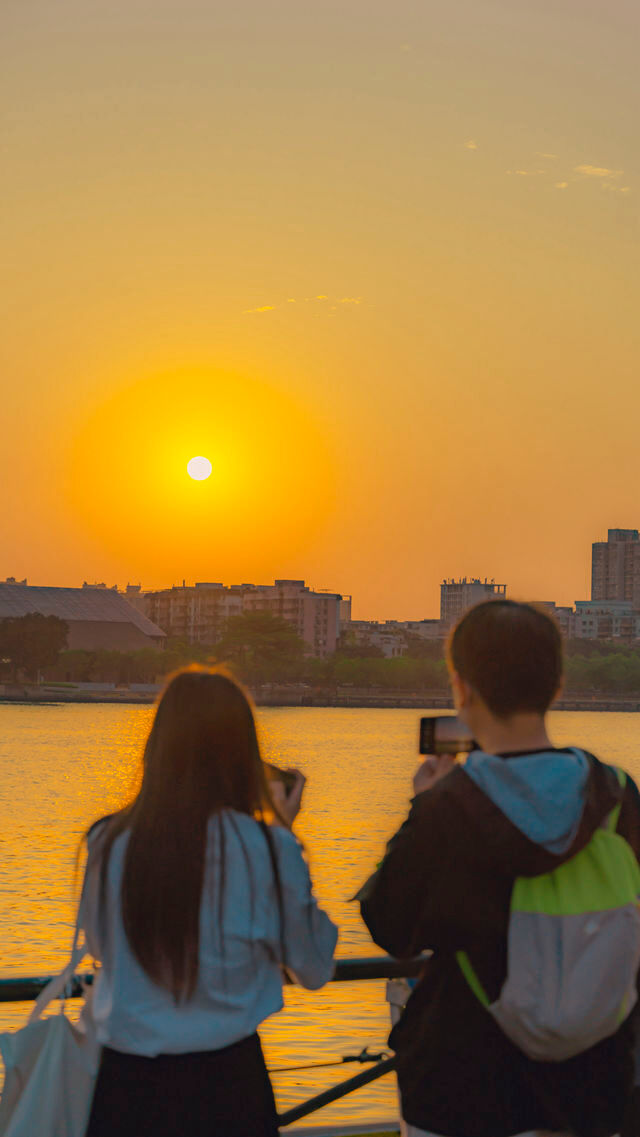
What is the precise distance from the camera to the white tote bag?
6.14ft

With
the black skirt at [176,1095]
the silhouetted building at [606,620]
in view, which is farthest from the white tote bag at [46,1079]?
the silhouetted building at [606,620]

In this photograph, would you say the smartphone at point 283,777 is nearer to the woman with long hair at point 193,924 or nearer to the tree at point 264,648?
the woman with long hair at point 193,924

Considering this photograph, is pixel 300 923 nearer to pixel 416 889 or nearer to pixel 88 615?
pixel 416 889

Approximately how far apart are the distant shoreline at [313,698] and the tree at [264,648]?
147cm

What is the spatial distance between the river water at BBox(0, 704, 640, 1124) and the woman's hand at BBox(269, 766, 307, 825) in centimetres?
8

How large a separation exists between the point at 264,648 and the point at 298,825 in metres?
83.5

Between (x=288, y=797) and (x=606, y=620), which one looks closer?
(x=288, y=797)

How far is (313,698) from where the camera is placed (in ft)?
380

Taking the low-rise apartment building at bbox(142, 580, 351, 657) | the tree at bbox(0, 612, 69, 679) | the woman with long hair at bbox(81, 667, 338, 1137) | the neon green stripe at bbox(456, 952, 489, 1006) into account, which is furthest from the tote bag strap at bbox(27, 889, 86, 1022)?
the low-rise apartment building at bbox(142, 580, 351, 657)

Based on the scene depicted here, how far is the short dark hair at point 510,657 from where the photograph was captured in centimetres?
184

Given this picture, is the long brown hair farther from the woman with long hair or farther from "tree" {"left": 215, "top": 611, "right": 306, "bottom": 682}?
"tree" {"left": 215, "top": 611, "right": 306, "bottom": 682}

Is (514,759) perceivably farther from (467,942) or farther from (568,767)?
(467,942)

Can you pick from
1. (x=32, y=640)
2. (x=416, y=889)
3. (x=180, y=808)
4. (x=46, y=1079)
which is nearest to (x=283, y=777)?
(x=180, y=808)

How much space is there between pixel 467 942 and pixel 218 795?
0.42 meters
